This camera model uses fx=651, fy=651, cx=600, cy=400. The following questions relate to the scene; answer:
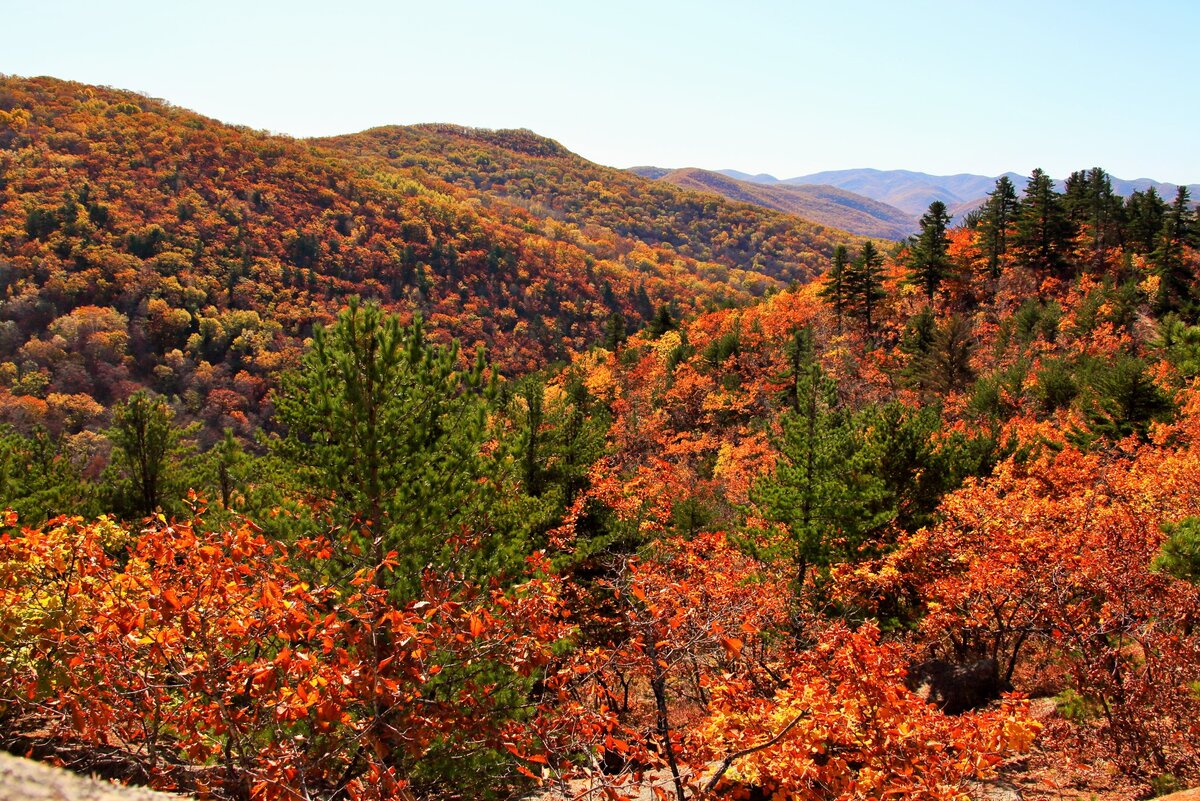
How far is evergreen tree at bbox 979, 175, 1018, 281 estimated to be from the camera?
47.3 m

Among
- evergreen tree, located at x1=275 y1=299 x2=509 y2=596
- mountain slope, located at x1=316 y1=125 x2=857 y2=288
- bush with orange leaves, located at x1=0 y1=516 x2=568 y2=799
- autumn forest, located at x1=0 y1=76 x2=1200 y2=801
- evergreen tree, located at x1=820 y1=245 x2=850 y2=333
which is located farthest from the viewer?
mountain slope, located at x1=316 y1=125 x2=857 y2=288

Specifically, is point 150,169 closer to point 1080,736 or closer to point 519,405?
point 519,405

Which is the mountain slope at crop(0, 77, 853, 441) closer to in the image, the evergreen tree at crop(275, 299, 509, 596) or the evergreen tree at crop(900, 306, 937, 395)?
the evergreen tree at crop(900, 306, 937, 395)

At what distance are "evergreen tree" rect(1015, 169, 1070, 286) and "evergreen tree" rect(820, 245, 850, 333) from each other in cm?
1231

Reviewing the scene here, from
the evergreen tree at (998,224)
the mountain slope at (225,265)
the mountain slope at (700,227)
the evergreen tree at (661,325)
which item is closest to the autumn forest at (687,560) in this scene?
the evergreen tree at (998,224)

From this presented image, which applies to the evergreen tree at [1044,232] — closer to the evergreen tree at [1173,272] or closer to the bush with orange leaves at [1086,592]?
the evergreen tree at [1173,272]

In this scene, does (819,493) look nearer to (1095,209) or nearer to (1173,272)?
(1173,272)

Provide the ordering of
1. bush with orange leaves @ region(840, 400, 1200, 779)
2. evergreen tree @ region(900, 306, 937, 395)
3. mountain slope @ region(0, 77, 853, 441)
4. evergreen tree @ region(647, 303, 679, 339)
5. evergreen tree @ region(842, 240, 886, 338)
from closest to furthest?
bush with orange leaves @ region(840, 400, 1200, 779) < evergreen tree @ region(900, 306, 937, 395) < evergreen tree @ region(842, 240, 886, 338) < evergreen tree @ region(647, 303, 679, 339) < mountain slope @ region(0, 77, 853, 441)

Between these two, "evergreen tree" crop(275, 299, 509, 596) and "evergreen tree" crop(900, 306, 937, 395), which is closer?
"evergreen tree" crop(275, 299, 509, 596)

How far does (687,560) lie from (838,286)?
37.8 m

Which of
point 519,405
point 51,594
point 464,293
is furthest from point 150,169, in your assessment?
point 51,594

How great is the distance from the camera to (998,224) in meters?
A: 47.7

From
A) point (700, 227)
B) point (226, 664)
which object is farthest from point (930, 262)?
point (700, 227)

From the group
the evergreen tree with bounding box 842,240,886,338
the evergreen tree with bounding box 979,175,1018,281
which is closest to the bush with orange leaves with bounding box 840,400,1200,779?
the evergreen tree with bounding box 842,240,886,338
